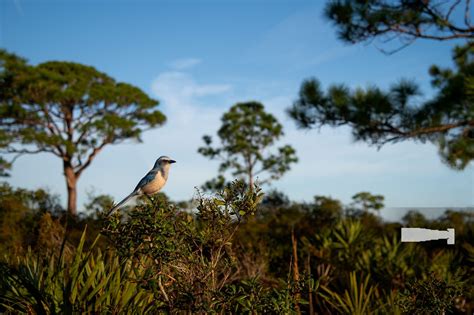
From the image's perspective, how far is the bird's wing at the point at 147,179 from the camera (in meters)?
4.14

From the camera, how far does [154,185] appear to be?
4148 mm

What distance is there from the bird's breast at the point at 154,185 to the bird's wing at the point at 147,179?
2cm

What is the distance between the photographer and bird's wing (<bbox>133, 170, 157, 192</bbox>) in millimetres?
4137

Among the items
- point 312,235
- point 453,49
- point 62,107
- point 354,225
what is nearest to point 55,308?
point 354,225

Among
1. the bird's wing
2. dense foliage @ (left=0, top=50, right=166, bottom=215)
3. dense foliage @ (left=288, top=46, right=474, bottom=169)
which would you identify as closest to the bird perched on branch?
the bird's wing

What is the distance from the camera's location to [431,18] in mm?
13719

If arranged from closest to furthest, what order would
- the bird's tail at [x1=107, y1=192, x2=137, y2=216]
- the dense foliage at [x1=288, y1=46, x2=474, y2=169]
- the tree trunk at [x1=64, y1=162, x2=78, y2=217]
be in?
1. the bird's tail at [x1=107, y1=192, x2=137, y2=216]
2. the dense foliage at [x1=288, y1=46, x2=474, y2=169]
3. the tree trunk at [x1=64, y1=162, x2=78, y2=217]

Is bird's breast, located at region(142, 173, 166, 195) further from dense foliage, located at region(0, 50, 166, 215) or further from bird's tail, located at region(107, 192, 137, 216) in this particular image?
dense foliage, located at region(0, 50, 166, 215)

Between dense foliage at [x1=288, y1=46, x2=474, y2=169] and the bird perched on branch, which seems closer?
the bird perched on branch

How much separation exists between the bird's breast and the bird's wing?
0.07 ft

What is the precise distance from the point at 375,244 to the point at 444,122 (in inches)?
231

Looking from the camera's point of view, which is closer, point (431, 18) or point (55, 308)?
point (55, 308)

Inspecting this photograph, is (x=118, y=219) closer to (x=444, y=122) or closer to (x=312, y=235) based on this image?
(x=312, y=235)

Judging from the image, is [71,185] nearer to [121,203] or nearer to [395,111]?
[395,111]
